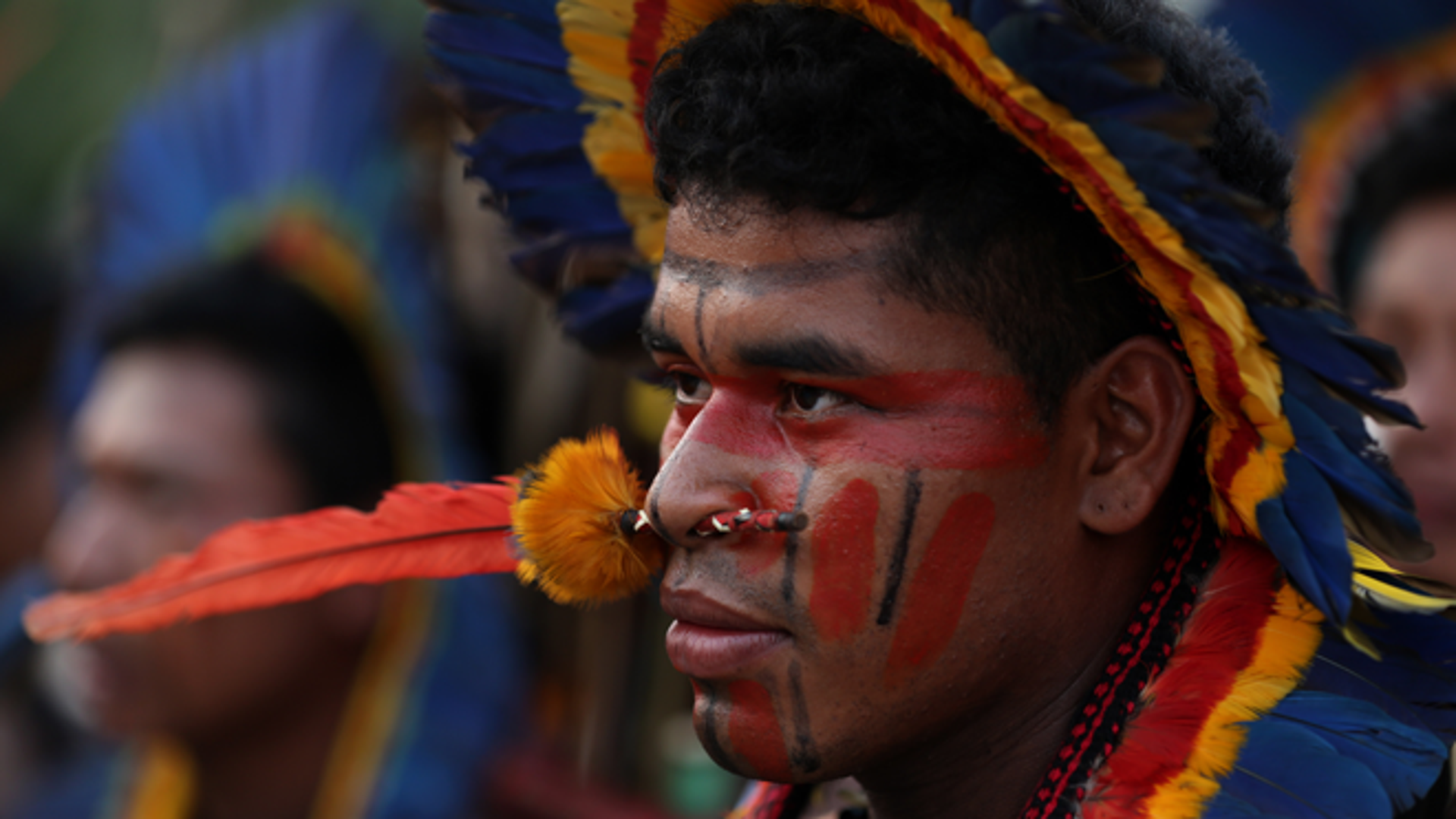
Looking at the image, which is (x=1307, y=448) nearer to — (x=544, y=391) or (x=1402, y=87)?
(x=1402, y=87)

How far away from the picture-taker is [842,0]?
1829 millimetres

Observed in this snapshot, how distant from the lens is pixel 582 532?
2014 millimetres

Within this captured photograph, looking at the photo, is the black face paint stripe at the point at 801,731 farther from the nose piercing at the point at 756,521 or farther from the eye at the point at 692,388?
the eye at the point at 692,388

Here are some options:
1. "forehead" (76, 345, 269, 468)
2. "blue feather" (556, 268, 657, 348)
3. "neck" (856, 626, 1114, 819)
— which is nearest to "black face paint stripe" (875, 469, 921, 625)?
"neck" (856, 626, 1114, 819)

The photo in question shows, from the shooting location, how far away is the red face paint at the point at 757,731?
1.80 m

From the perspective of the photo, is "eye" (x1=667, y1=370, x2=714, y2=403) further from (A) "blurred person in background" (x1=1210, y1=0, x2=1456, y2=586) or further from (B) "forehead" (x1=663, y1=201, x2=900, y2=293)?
(A) "blurred person in background" (x1=1210, y1=0, x2=1456, y2=586)

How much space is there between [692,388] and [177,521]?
267cm

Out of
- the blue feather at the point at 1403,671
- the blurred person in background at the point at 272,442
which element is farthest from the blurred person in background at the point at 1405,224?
the blurred person in background at the point at 272,442

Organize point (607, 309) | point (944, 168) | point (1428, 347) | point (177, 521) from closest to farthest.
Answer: point (944, 168) → point (607, 309) → point (1428, 347) → point (177, 521)

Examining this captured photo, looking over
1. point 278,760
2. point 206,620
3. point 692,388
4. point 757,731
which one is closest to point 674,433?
point 692,388

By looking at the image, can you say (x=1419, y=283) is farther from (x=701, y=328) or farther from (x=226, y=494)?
(x=226, y=494)

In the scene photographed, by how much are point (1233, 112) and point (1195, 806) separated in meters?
0.90

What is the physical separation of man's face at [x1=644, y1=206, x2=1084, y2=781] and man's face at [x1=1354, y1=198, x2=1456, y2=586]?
2163 mm

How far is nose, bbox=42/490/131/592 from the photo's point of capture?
4.07 metres
